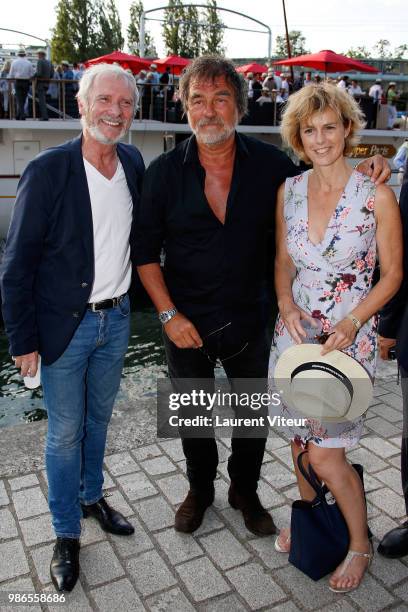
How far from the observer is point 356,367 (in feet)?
8.10

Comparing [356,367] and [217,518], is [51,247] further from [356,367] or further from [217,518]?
[217,518]

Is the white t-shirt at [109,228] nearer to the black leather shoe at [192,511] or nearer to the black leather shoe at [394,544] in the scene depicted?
the black leather shoe at [192,511]

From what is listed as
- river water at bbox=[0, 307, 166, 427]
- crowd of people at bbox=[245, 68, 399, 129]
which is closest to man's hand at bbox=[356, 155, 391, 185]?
river water at bbox=[0, 307, 166, 427]

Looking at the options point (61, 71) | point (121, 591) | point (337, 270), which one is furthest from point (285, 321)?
point (61, 71)

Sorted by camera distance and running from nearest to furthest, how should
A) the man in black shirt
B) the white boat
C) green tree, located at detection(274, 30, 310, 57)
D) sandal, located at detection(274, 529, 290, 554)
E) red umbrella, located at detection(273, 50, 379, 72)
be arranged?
1. the man in black shirt
2. sandal, located at detection(274, 529, 290, 554)
3. the white boat
4. red umbrella, located at detection(273, 50, 379, 72)
5. green tree, located at detection(274, 30, 310, 57)

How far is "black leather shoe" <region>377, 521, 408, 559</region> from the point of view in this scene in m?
2.87

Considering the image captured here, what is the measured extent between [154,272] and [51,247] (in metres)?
0.55

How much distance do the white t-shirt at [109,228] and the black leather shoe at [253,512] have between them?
1.36 meters

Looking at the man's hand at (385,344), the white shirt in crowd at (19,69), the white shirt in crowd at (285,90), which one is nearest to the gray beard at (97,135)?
the man's hand at (385,344)

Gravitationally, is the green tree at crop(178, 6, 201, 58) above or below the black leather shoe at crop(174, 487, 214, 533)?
above

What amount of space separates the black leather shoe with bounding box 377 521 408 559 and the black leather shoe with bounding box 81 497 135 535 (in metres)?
1.31

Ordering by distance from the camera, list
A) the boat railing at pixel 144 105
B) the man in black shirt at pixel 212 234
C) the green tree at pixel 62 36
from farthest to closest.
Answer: the green tree at pixel 62 36 → the boat railing at pixel 144 105 → the man in black shirt at pixel 212 234

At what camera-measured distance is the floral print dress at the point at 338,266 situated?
98.6 inches

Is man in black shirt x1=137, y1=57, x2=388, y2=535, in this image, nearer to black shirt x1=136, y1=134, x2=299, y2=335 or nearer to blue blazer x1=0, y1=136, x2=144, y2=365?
black shirt x1=136, y1=134, x2=299, y2=335
